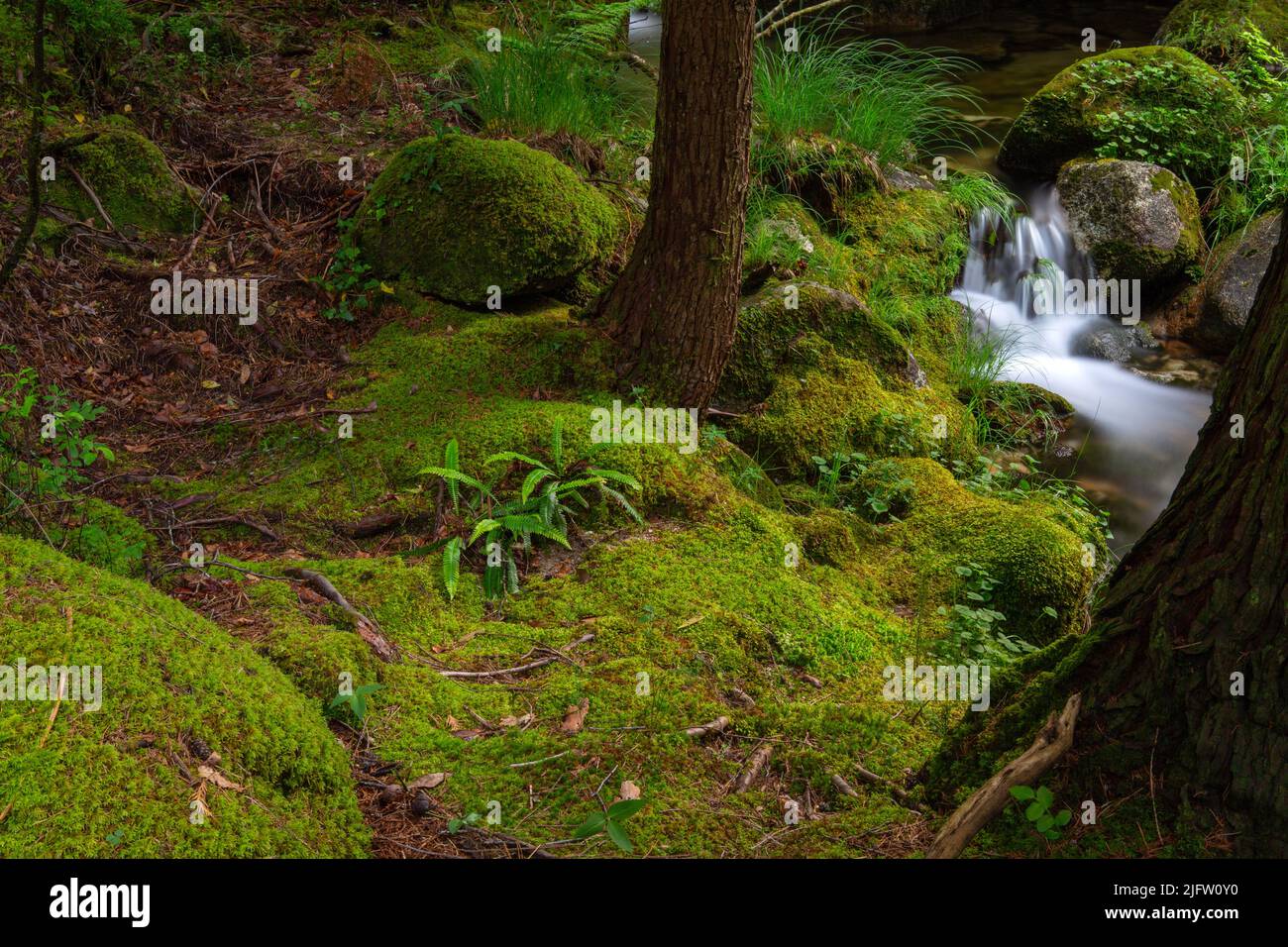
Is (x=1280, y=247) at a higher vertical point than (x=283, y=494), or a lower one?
higher

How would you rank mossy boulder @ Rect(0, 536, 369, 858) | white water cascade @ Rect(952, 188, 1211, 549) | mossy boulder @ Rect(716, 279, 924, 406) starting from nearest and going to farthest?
mossy boulder @ Rect(0, 536, 369, 858) < mossy boulder @ Rect(716, 279, 924, 406) < white water cascade @ Rect(952, 188, 1211, 549)

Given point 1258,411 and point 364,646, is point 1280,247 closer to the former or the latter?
point 1258,411

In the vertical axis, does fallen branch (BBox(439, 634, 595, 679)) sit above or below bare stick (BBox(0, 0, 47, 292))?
below

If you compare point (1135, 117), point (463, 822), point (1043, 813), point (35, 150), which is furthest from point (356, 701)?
point (1135, 117)

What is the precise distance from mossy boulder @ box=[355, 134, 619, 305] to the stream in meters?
3.17

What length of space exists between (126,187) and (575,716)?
4.97 m

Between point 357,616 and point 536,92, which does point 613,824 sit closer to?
point 357,616

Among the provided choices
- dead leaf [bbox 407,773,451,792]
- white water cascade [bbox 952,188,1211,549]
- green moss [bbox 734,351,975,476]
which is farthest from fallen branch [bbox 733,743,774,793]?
white water cascade [bbox 952,188,1211,549]

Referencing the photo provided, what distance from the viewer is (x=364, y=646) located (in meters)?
3.37

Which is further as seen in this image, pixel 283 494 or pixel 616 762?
pixel 283 494

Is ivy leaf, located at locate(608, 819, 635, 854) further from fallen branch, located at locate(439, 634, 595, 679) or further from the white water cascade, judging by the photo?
the white water cascade

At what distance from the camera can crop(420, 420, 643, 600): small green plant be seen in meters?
4.12
